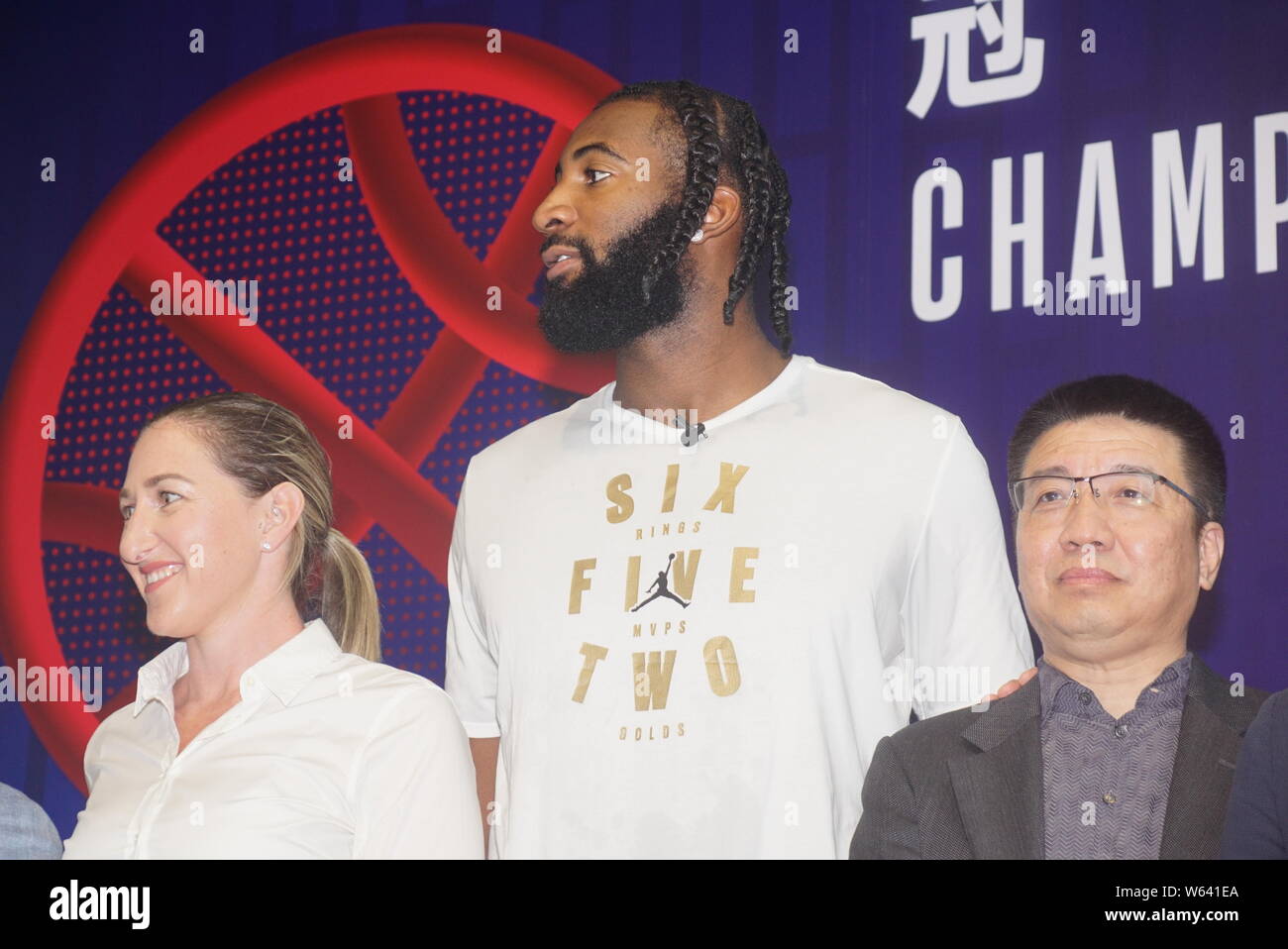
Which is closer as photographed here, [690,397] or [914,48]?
[690,397]

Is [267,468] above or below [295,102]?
below

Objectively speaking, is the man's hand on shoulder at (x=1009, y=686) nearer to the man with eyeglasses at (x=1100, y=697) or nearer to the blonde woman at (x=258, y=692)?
the man with eyeglasses at (x=1100, y=697)

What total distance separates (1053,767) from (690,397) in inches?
33.7

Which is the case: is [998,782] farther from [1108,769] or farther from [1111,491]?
[1111,491]

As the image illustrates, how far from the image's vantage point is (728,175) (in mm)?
2777

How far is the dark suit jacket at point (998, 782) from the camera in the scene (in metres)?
2.10

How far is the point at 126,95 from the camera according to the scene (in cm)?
373

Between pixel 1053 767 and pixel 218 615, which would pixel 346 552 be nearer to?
pixel 218 615

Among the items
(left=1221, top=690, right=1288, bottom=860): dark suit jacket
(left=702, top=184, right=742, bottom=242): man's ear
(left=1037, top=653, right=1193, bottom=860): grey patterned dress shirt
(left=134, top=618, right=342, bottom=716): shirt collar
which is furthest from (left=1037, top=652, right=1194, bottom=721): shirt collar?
(left=134, top=618, right=342, bottom=716): shirt collar

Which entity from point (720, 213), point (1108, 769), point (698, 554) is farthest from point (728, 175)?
point (1108, 769)

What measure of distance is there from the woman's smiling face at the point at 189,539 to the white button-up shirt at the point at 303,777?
140 mm

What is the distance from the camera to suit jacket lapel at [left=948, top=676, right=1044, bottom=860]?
213cm

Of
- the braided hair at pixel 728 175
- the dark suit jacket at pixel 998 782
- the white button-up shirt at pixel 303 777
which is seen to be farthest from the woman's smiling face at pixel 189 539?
the dark suit jacket at pixel 998 782
